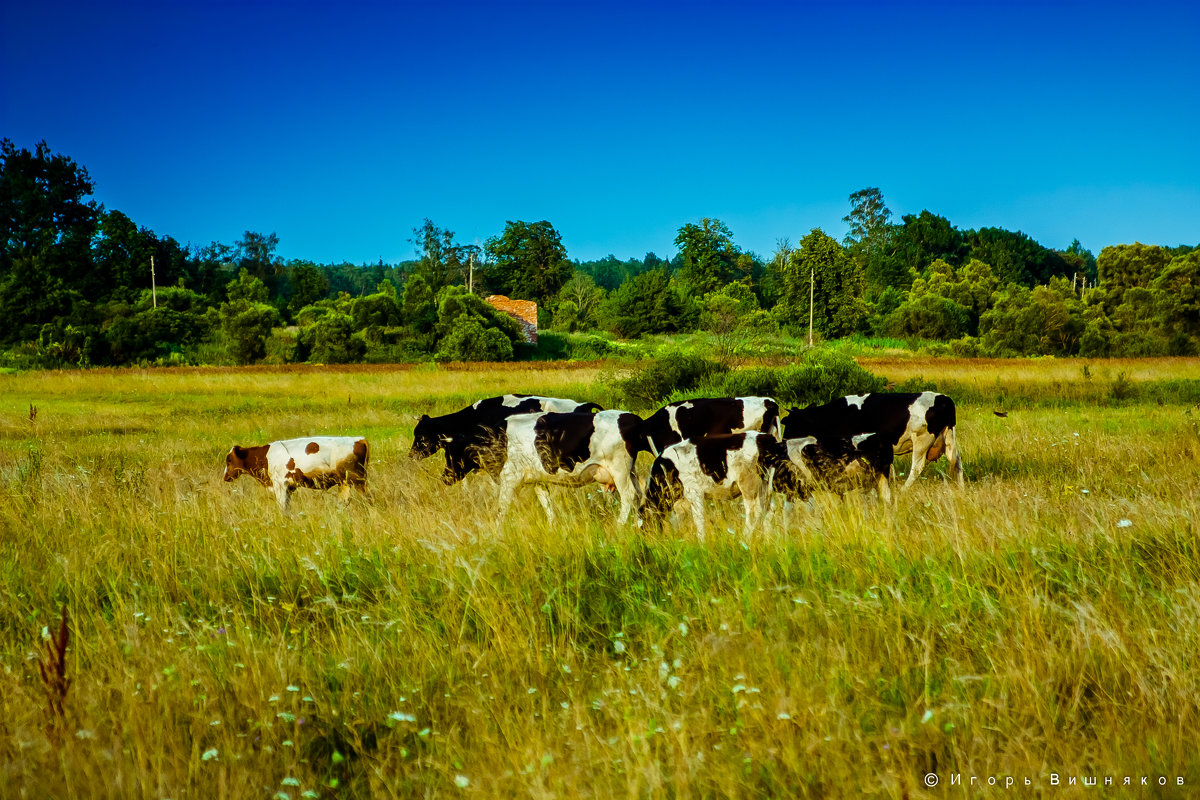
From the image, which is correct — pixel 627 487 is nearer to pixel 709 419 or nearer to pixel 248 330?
pixel 709 419

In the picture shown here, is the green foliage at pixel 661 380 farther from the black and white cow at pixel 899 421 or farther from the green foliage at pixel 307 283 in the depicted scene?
the green foliage at pixel 307 283

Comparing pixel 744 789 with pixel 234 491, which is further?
pixel 234 491

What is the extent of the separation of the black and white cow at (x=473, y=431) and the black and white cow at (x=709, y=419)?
1.12 metres

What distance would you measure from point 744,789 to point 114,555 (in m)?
4.89

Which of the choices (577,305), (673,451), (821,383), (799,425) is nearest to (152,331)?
(577,305)

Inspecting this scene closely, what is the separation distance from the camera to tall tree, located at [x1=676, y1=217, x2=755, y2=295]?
9531 cm

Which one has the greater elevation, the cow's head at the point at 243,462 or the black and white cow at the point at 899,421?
the black and white cow at the point at 899,421

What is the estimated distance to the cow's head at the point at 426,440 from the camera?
38.8 ft

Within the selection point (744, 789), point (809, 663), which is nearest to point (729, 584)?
point (809, 663)

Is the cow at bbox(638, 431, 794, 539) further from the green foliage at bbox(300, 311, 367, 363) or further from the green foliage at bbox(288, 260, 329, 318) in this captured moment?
the green foliage at bbox(288, 260, 329, 318)

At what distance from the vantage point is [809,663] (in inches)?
144

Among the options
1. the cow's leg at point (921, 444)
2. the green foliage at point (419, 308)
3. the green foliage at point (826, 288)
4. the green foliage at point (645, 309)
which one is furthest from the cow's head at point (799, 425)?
the green foliage at point (826, 288)

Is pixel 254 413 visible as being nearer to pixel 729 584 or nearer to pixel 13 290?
pixel 729 584

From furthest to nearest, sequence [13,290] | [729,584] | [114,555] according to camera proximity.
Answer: [13,290] → [114,555] → [729,584]
